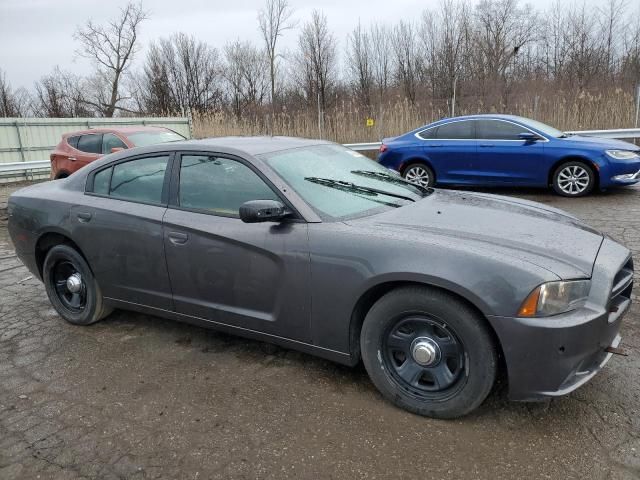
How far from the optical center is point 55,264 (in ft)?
14.0

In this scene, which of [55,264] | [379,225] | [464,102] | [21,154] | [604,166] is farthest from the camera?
[464,102]

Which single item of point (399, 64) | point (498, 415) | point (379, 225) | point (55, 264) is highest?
point (399, 64)

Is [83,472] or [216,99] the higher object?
[216,99]

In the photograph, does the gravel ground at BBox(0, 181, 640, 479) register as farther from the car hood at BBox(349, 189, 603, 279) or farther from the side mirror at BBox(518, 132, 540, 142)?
the side mirror at BBox(518, 132, 540, 142)

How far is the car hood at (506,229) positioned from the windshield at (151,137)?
7.93m

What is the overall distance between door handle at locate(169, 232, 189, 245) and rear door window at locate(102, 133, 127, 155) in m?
7.43

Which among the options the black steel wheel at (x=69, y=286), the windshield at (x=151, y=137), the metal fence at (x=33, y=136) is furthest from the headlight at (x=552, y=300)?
the metal fence at (x=33, y=136)

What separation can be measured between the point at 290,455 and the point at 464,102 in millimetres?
18813

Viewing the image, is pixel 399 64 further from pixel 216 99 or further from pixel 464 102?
pixel 216 99

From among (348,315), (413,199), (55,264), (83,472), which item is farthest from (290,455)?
(55,264)

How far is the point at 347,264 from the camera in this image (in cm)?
281

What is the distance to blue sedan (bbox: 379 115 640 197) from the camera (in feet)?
27.6

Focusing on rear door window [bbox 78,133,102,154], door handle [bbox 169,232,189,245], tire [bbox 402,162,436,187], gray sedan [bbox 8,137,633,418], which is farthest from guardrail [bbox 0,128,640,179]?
door handle [bbox 169,232,189,245]

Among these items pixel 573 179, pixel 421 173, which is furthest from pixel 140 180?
pixel 573 179
